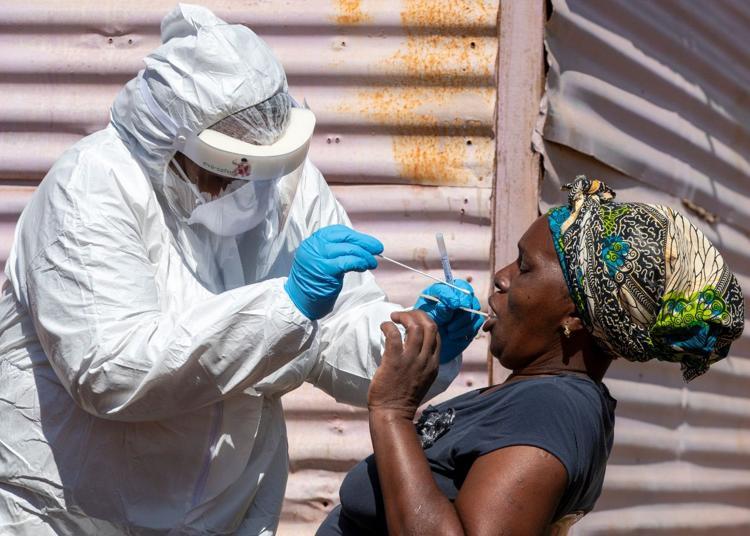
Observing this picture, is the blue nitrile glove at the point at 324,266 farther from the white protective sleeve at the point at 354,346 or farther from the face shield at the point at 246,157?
the white protective sleeve at the point at 354,346

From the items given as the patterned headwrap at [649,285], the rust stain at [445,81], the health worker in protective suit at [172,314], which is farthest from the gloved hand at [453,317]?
the rust stain at [445,81]

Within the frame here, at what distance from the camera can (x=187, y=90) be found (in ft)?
9.07

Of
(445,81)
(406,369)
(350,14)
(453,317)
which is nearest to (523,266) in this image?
(406,369)

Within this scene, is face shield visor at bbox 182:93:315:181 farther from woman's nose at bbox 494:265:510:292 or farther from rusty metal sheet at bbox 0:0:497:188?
rusty metal sheet at bbox 0:0:497:188

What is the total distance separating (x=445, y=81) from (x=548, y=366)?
5.90 feet

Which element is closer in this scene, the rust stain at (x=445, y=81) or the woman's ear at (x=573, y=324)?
the woman's ear at (x=573, y=324)

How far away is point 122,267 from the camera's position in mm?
2660

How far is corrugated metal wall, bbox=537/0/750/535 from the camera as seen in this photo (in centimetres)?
418

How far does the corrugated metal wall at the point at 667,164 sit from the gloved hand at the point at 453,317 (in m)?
1.19

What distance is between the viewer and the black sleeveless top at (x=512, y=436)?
2.24 m

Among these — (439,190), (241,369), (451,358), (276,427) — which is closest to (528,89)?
(439,190)

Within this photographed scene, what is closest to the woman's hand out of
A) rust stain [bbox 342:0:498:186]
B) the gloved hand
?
the gloved hand

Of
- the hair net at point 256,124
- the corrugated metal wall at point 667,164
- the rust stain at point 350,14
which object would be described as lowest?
the corrugated metal wall at point 667,164

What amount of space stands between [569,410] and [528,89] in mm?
1984
